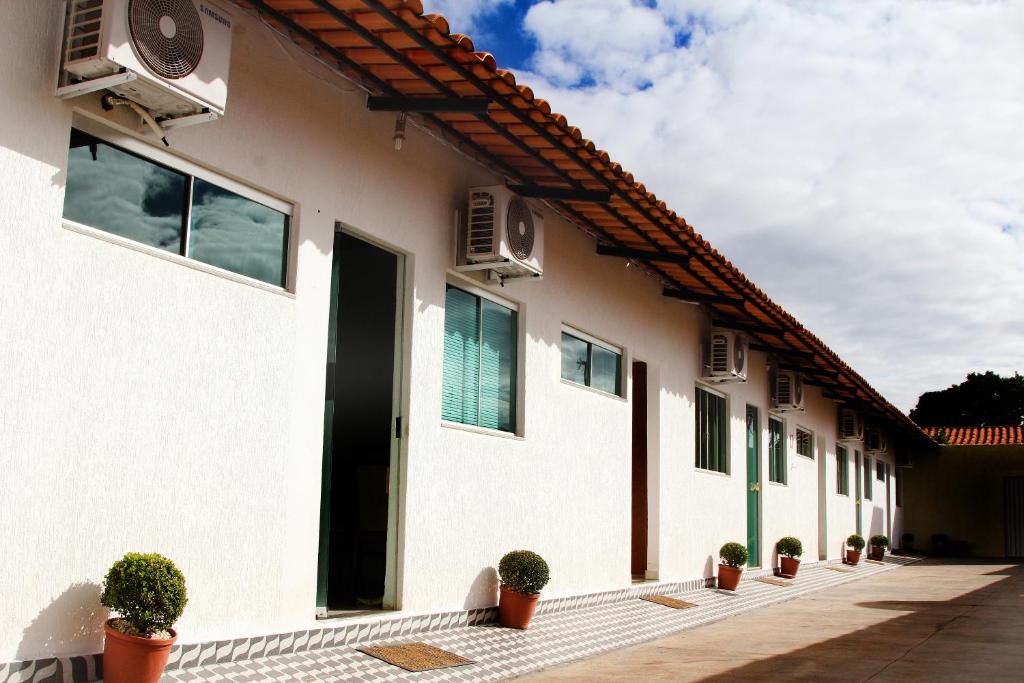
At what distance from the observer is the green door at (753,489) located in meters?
15.2

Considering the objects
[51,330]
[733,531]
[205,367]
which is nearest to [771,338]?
[733,531]

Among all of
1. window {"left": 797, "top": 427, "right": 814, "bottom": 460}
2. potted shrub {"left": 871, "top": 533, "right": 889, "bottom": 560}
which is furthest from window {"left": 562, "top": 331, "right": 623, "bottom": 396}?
potted shrub {"left": 871, "top": 533, "right": 889, "bottom": 560}

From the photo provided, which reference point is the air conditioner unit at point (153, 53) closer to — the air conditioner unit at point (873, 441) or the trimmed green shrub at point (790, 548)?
the trimmed green shrub at point (790, 548)

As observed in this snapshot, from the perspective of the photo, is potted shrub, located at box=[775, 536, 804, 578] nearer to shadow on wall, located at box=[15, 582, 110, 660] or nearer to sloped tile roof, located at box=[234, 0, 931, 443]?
sloped tile roof, located at box=[234, 0, 931, 443]

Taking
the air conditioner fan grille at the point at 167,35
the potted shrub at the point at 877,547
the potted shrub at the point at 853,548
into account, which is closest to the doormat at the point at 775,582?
the potted shrub at the point at 853,548

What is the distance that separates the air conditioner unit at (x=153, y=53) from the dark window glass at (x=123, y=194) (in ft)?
0.98

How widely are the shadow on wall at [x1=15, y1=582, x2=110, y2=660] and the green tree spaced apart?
167 ft

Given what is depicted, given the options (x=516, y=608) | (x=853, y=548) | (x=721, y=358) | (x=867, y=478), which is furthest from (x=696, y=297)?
(x=867, y=478)

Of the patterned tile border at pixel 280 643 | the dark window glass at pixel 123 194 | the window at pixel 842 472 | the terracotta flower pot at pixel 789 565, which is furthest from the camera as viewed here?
the window at pixel 842 472

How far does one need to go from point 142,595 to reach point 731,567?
9.85m

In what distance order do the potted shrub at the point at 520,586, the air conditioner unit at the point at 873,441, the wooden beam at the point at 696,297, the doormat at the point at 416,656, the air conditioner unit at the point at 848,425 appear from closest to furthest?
the doormat at the point at 416,656 → the potted shrub at the point at 520,586 → the wooden beam at the point at 696,297 → the air conditioner unit at the point at 848,425 → the air conditioner unit at the point at 873,441

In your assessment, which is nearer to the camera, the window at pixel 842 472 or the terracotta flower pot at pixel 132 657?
the terracotta flower pot at pixel 132 657

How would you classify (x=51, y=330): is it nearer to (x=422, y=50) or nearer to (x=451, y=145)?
(x=422, y=50)

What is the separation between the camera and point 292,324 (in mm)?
5973
